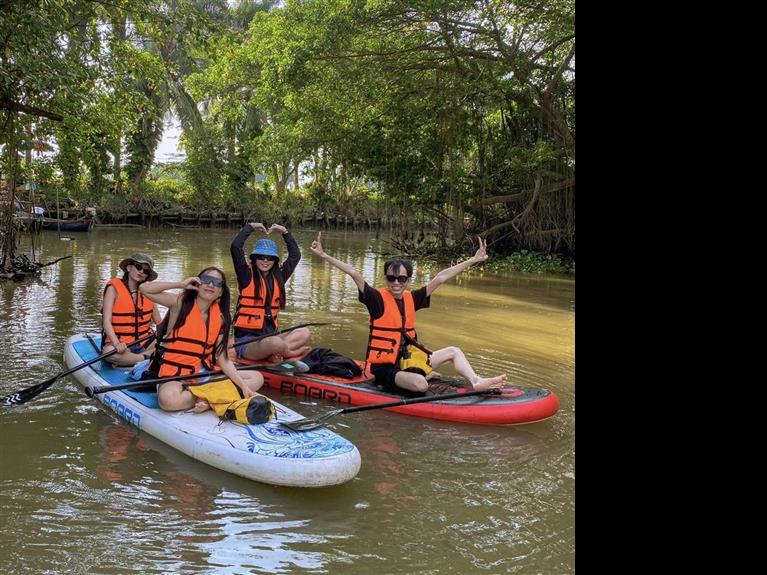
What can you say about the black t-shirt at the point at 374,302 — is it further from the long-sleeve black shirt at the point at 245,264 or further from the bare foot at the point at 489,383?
the long-sleeve black shirt at the point at 245,264

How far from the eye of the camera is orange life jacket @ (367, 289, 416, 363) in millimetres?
5887

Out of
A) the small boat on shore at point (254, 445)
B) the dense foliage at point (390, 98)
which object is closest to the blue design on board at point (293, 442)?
the small boat on shore at point (254, 445)

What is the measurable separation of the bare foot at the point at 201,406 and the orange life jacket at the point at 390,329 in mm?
1581

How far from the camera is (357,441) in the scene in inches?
203

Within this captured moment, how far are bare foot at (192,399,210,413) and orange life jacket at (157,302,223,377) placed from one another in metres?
0.25

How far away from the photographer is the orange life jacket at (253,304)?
6.66 meters

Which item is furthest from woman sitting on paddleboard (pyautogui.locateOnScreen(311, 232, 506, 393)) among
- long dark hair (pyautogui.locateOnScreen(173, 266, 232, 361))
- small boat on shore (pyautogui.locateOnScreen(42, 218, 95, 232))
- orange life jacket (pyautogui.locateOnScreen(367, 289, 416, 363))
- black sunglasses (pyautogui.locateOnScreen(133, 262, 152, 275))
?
small boat on shore (pyautogui.locateOnScreen(42, 218, 95, 232))

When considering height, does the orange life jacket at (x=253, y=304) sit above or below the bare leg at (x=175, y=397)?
above

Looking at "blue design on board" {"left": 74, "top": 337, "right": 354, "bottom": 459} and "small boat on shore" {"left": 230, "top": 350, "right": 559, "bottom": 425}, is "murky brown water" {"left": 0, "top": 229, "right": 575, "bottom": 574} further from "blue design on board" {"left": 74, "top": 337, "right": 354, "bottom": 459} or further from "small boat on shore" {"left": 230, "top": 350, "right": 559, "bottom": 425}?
"blue design on board" {"left": 74, "top": 337, "right": 354, "bottom": 459}

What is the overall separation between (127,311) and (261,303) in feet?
3.88

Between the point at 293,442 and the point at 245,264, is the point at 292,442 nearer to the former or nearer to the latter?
the point at 293,442

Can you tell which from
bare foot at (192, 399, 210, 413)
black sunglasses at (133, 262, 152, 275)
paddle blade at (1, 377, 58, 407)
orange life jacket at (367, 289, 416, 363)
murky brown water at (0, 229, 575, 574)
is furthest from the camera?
black sunglasses at (133, 262, 152, 275)
